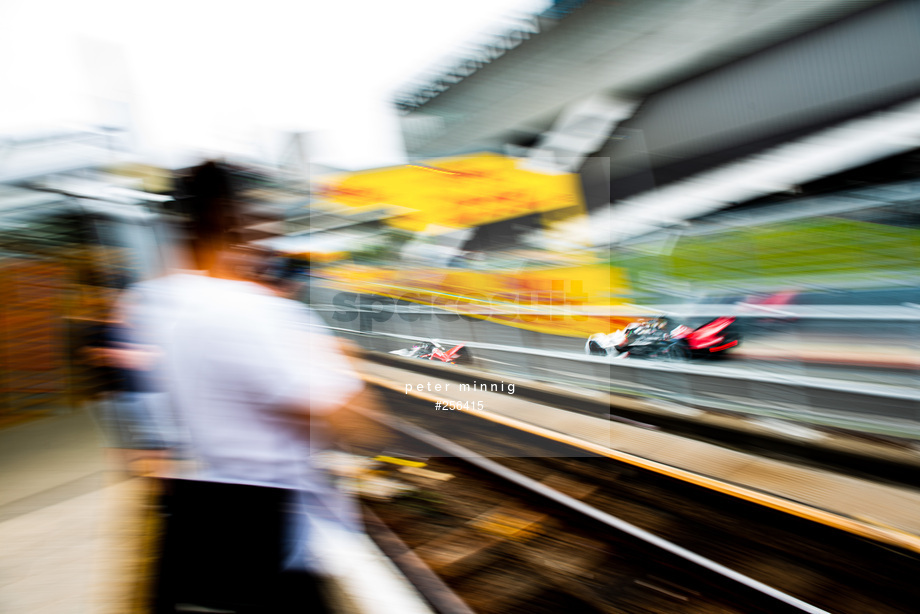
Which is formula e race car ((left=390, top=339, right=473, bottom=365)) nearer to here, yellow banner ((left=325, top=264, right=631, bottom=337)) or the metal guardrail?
the metal guardrail

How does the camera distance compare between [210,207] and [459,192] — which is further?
[459,192]

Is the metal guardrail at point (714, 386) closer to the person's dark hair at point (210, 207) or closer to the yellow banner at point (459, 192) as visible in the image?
the yellow banner at point (459, 192)

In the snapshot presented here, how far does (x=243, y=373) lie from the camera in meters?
0.91

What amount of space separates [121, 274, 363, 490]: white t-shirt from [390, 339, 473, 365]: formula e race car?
2.30 m

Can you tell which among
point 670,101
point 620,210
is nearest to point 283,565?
point 620,210

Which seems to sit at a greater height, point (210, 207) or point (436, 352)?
point (210, 207)

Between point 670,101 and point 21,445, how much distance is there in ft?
22.8

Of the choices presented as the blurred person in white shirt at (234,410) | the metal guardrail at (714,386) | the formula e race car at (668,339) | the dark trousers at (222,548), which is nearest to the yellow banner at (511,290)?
the formula e race car at (668,339)

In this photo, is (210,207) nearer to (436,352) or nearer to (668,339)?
(436,352)

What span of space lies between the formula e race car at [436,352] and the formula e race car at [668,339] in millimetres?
993

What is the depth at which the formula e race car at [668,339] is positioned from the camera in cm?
349

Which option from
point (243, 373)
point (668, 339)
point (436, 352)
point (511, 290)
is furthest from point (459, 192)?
point (243, 373)

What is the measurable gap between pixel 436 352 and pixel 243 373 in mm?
2497

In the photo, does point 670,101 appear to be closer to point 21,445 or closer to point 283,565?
point 283,565
